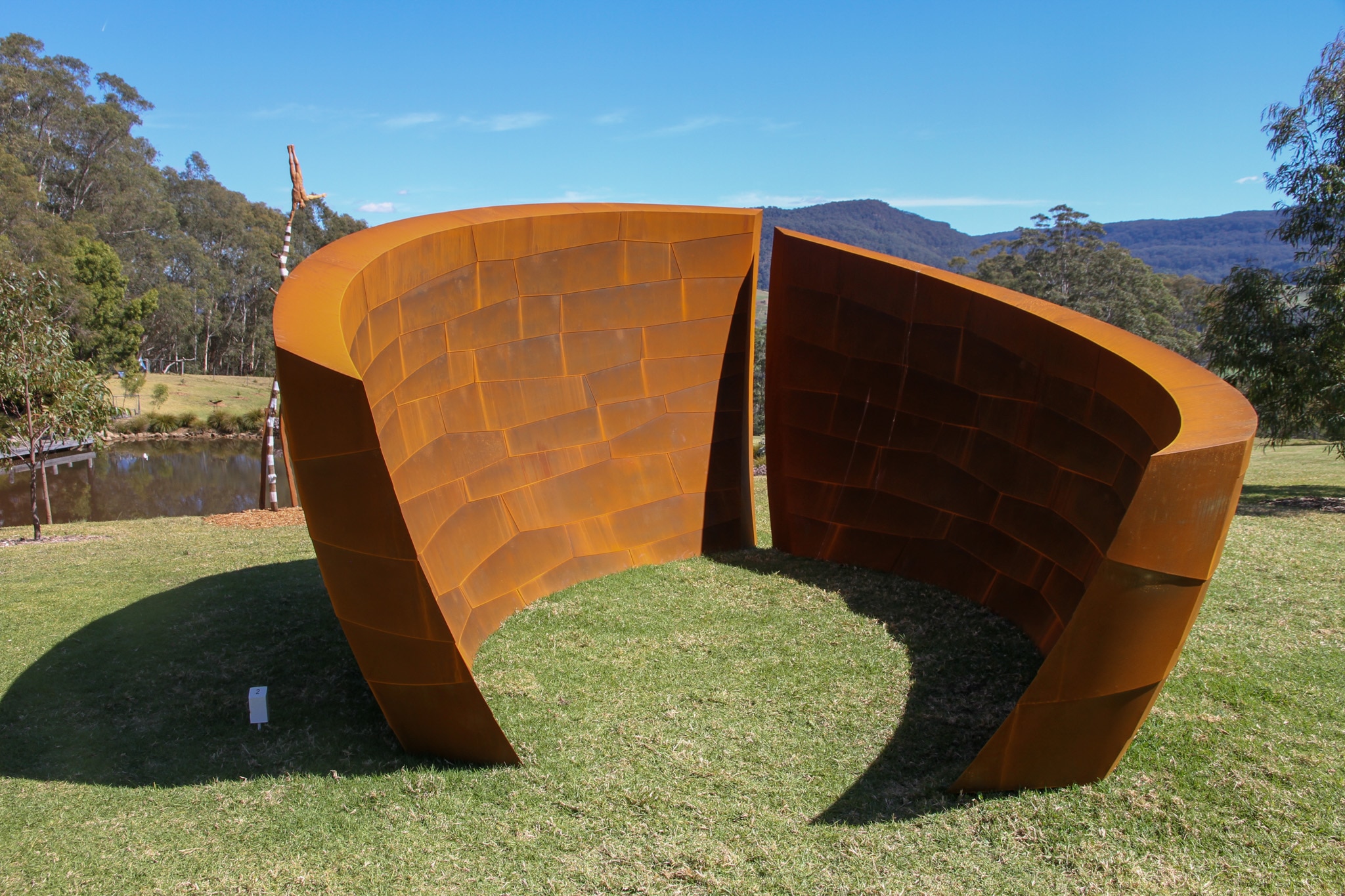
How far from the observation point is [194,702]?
18.0ft

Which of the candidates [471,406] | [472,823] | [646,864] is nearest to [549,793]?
[472,823]

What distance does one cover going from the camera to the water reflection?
19859 mm

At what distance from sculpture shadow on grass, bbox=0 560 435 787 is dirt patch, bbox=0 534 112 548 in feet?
14.5

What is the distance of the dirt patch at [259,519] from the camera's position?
1196 centimetres

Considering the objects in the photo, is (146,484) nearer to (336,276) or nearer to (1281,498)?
(336,276)

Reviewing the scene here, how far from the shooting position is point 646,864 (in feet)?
Answer: 12.6

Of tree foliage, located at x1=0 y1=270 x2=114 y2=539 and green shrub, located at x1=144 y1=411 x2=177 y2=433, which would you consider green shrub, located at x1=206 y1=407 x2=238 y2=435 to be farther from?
tree foliage, located at x1=0 y1=270 x2=114 y2=539

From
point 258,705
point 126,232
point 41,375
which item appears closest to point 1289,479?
point 258,705

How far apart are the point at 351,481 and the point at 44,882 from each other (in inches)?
81.6

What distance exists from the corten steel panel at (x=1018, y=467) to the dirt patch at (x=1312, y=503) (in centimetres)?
842

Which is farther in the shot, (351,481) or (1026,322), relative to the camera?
(1026,322)

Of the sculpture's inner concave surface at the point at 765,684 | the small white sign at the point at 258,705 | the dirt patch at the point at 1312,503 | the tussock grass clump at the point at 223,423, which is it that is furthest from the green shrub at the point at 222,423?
the dirt patch at the point at 1312,503

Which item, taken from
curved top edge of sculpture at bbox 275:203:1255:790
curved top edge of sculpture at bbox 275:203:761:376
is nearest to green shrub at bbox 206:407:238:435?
curved top edge of sculpture at bbox 275:203:1255:790

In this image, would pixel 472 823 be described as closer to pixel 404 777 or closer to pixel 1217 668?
pixel 404 777
